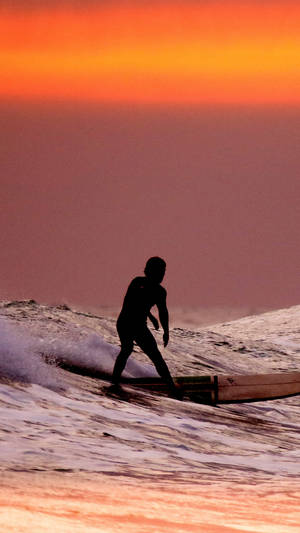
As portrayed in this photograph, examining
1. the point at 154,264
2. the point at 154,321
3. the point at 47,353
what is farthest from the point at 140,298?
the point at 47,353

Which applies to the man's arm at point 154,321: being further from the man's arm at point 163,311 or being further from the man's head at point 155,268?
the man's head at point 155,268

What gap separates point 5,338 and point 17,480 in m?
6.33

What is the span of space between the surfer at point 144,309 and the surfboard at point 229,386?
0.65 meters

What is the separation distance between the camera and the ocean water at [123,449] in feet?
18.1

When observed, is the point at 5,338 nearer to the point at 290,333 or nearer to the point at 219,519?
the point at 219,519

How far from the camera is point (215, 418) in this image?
12062 mm

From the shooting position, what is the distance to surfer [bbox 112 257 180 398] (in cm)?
1137

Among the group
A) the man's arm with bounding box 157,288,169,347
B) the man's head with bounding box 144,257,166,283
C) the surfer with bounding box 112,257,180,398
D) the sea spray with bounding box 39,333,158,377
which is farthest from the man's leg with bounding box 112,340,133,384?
the sea spray with bounding box 39,333,158,377

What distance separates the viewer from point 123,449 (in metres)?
8.62

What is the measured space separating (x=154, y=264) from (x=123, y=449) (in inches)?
124

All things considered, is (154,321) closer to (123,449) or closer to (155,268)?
(155,268)

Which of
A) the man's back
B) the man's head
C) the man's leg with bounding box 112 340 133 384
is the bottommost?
the man's leg with bounding box 112 340 133 384

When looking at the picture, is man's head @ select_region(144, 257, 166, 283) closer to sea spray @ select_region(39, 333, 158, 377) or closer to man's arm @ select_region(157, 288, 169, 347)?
man's arm @ select_region(157, 288, 169, 347)

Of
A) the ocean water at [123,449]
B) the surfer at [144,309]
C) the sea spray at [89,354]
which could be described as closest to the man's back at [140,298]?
the surfer at [144,309]
